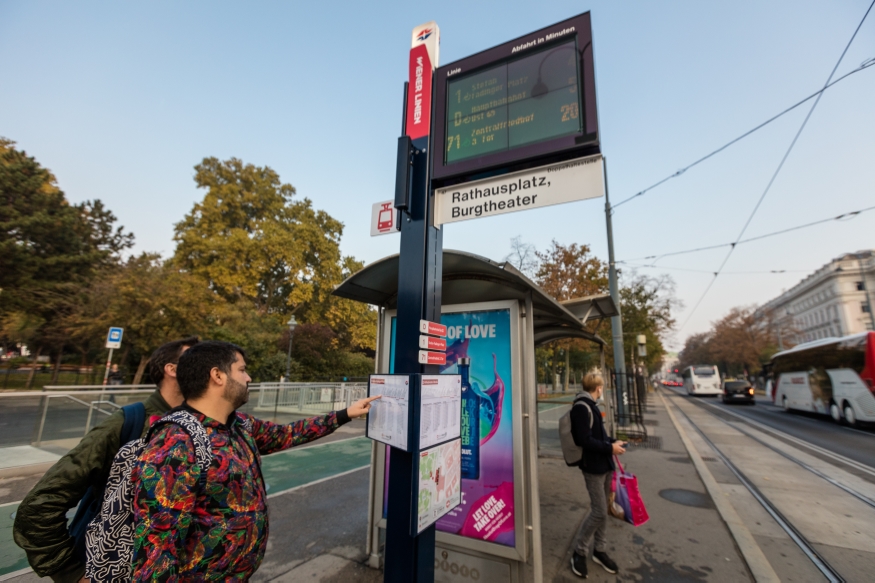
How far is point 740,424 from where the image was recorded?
1534 centimetres

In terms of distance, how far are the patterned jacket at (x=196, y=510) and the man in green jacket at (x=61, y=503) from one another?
1.61 feet

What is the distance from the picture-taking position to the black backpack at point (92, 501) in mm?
1802

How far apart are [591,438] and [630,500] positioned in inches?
29.7

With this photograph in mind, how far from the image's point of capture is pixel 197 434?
1.57 m

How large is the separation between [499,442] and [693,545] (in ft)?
9.46

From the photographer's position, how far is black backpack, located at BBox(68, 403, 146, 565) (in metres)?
1.80

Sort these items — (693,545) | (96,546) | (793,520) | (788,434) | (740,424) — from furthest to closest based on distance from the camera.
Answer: (740,424)
(788,434)
(793,520)
(693,545)
(96,546)

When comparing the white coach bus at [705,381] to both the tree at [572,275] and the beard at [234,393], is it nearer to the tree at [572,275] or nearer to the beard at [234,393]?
the tree at [572,275]

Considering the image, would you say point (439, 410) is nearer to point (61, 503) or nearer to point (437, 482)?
point (437, 482)

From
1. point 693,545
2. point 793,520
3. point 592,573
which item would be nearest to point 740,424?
point 793,520

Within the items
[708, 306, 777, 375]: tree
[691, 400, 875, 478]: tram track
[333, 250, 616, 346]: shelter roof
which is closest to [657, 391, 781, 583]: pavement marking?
[333, 250, 616, 346]: shelter roof

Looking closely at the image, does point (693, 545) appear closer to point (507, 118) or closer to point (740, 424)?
point (507, 118)

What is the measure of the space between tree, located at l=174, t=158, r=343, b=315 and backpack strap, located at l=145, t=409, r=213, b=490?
25.0m

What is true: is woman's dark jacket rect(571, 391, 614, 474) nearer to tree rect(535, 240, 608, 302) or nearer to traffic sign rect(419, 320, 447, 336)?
traffic sign rect(419, 320, 447, 336)
